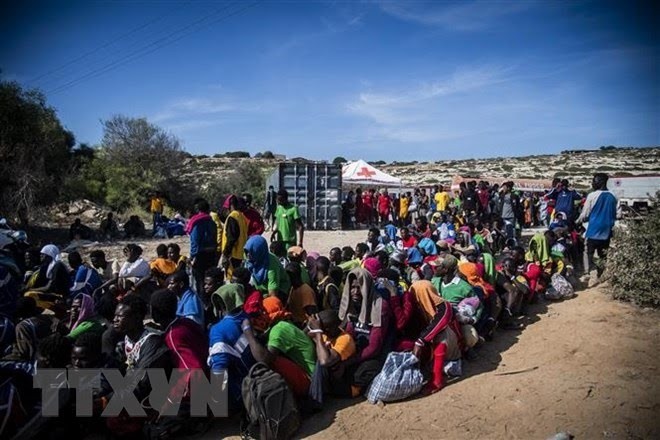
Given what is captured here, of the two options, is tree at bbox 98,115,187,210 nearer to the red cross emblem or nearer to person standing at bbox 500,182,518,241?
the red cross emblem

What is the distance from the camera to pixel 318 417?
3963 millimetres

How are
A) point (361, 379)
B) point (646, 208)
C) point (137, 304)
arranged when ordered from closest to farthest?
point (137, 304) < point (361, 379) < point (646, 208)

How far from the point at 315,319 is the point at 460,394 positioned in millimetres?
1604

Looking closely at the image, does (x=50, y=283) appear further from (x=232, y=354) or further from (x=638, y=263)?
(x=638, y=263)

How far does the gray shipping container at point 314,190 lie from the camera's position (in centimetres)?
1630

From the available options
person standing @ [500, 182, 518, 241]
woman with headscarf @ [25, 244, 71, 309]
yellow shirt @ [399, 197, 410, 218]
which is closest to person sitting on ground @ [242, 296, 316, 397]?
woman with headscarf @ [25, 244, 71, 309]

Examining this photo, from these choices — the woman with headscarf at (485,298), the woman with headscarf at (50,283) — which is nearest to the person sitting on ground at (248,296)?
the woman with headscarf at (485,298)

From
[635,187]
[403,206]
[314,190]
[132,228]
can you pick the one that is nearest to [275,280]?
[132,228]

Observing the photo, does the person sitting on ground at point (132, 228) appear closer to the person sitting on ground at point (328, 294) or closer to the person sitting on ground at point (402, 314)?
the person sitting on ground at point (328, 294)

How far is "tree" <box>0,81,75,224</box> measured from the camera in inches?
520

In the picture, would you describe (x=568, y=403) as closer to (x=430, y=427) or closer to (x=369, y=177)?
(x=430, y=427)

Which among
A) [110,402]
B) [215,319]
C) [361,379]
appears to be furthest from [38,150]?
[361,379]

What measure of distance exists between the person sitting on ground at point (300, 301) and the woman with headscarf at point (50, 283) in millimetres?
3416

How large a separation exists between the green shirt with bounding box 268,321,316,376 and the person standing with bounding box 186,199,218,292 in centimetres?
259
